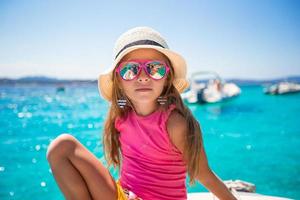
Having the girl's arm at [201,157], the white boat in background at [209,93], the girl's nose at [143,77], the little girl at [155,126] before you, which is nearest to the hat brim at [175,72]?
the little girl at [155,126]

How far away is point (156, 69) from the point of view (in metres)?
1.93

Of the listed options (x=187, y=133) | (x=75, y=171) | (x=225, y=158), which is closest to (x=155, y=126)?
(x=187, y=133)

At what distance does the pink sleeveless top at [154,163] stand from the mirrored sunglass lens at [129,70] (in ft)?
1.04

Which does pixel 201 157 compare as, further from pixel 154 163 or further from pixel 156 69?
pixel 156 69

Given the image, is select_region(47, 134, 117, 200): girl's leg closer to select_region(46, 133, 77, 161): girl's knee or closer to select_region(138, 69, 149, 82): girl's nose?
select_region(46, 133, 77, 161): girl's knee

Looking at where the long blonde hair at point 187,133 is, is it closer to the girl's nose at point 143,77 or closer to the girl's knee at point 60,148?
the girl's nose at point 143,77

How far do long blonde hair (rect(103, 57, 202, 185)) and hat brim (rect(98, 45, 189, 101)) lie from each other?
41mm

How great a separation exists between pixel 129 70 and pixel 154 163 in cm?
66

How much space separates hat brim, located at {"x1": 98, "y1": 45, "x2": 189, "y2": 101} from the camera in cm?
190

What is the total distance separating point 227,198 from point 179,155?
47cm

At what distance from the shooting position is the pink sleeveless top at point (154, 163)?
197cm

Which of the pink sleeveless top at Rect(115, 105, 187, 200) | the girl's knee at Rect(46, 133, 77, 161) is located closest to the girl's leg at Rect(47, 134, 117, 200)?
the girl's knee at Rect(46, 133, 77, 161)

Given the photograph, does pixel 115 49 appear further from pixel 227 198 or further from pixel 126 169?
pixel 227 198

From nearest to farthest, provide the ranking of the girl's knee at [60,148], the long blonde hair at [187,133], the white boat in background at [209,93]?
the girl's knee at [60,148], the long blonde hair at [187,133], the white boat in background at [209,93]
